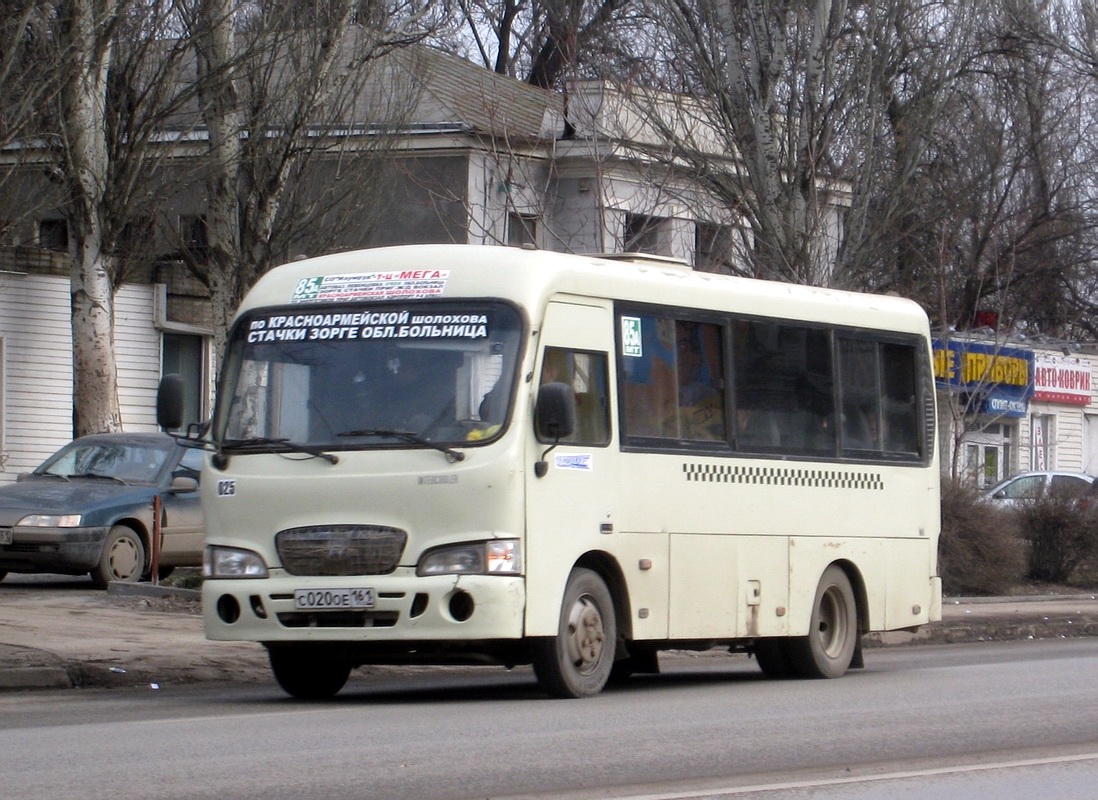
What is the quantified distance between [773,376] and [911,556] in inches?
89.4

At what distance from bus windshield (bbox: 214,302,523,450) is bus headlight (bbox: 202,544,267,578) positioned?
666 millimetres

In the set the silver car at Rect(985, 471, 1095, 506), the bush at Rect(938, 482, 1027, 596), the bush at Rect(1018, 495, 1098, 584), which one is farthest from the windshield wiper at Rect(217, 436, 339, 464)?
the bush at Rect(1018, 495, 1098, 584)

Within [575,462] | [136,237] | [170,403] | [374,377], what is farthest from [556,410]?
[136,237]

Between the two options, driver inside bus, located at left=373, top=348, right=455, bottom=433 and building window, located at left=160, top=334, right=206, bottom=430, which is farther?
building window, located at left=160, top=334, right=206, bottom=430

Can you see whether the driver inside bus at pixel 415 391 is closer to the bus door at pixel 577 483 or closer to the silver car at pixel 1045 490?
the bus door at pixel 577 483

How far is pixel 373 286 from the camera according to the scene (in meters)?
11.5

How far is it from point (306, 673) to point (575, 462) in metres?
2.23

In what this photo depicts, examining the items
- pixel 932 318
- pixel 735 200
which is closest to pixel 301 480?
pixel 735 200

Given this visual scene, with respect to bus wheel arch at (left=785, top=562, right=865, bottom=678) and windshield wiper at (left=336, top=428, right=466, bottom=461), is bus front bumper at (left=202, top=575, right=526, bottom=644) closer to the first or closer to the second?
windshield wiper at (left=336, top=428, right=466, bottom=461)

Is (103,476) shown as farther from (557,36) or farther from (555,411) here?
(557,36)

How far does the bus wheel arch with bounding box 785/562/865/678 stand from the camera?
13531 millimetres

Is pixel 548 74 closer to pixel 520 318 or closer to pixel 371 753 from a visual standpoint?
pixel 520 318

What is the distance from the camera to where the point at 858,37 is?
2461 centimetres

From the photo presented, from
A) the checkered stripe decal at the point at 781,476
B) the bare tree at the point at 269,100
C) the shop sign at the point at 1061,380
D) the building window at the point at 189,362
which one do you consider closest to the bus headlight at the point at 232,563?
the checkered stripe decal at the point at 781,476
